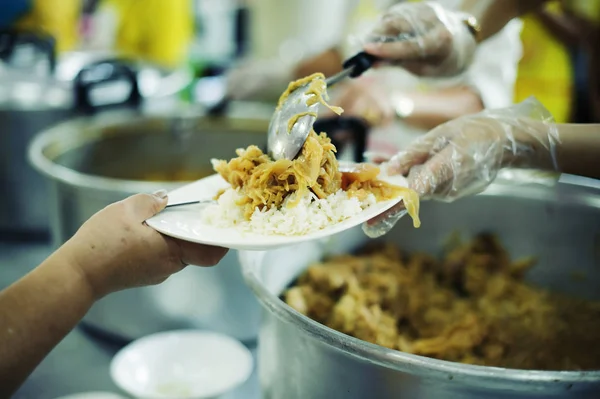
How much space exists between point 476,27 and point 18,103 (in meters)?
1.31

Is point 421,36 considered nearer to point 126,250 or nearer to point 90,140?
point 126,250

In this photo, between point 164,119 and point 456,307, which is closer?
point 456,307

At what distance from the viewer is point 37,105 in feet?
5.21

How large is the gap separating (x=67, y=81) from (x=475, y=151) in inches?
55.1

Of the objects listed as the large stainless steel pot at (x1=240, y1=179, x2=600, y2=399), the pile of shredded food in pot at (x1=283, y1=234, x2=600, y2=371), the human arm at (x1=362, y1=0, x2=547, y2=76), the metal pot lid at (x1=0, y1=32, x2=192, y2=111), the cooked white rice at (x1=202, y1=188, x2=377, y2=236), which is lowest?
the pile of shredded food in pot at (x1=283, y1=234, x2=600, y2=371)

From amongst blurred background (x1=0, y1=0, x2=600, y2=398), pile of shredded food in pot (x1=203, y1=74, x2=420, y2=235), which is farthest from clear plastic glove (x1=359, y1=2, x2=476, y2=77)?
pile of shredded food in pot (x1=203, y1=74, x2=420, y2=235)

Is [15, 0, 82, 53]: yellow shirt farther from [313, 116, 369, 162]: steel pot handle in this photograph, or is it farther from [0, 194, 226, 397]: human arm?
[0, 194, 226, 397]: human arm

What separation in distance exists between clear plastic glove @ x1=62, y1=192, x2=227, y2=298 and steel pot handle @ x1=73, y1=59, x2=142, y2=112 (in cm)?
96

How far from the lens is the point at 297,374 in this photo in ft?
2.50

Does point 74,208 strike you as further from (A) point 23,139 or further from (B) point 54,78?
(B) point 54,78

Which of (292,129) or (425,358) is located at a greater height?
(292,129)

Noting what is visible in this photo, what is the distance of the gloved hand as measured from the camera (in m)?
0.86

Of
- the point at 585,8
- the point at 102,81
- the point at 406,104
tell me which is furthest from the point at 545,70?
the point at 102,81

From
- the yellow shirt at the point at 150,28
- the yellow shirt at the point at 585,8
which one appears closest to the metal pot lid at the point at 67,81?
the yellow shirt at the point at 150,28
